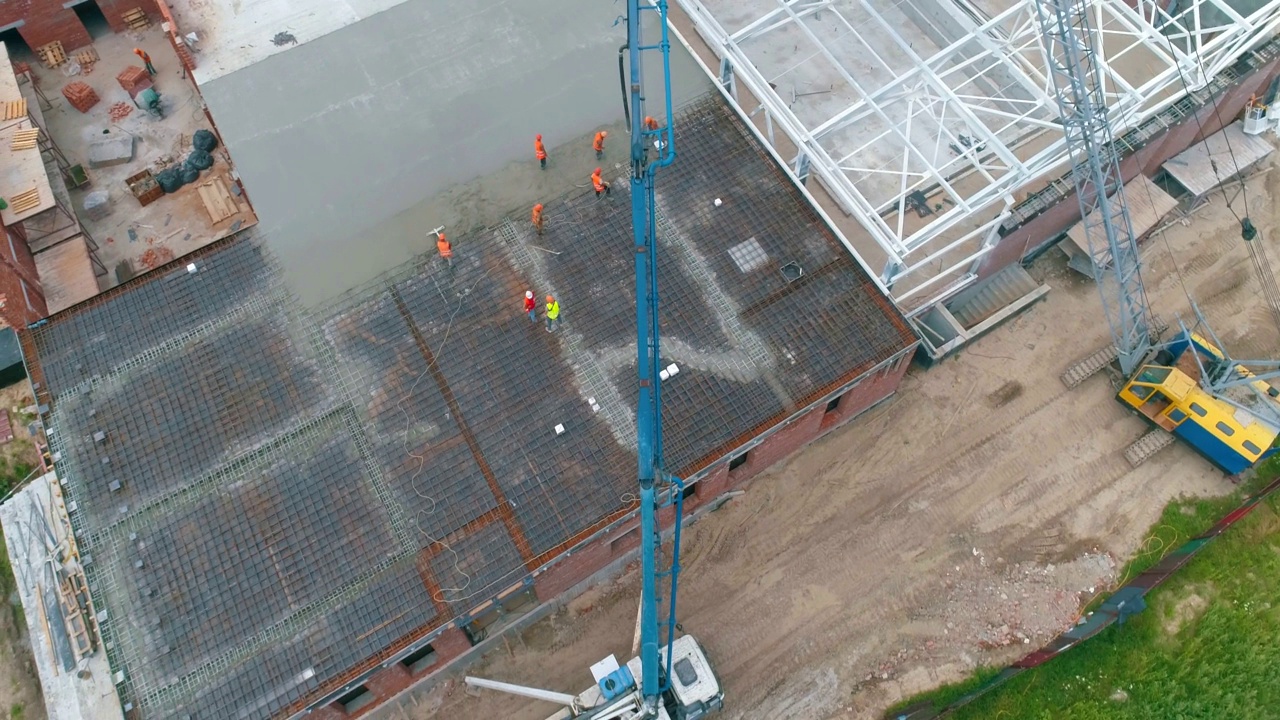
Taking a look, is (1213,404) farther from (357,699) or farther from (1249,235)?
(357,699)

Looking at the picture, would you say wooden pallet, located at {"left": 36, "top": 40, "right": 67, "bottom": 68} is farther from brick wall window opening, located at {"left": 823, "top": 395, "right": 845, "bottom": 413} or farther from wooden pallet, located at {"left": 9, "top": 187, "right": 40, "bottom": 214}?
brick wall window opening, located at {"left": 823, "top": 395, "right": 845, "bottom": 413}

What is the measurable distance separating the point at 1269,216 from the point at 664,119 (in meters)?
33.7

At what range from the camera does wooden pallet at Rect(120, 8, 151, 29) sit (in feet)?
166

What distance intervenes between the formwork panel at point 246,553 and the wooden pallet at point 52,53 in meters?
34.2

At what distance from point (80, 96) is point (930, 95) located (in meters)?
46.1

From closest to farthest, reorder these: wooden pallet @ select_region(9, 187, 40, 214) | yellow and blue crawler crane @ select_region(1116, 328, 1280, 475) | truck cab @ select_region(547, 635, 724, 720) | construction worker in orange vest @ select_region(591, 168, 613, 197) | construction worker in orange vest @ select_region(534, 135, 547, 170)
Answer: truck cab @ select_region(547, 635, 724, 720) → construction worker in orange vest @ select_region(591, 168, 613, 197) → construction worker in orange vest @ select_region(534, 135, 547, 170) → yellow and blue crawler crane @ select_region(1116, 328, 1280, 475) → wooden pallet @ select_region(9, 187, 40, 214)

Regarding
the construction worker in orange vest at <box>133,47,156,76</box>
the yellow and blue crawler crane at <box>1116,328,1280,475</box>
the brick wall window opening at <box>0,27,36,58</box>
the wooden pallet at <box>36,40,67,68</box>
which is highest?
the brick wall window opening at <box>0,27,36,58</box>

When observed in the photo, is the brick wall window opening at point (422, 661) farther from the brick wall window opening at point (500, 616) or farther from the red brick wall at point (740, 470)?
the red brick wall at point (740, 470)

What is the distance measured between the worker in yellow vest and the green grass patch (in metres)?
21.7

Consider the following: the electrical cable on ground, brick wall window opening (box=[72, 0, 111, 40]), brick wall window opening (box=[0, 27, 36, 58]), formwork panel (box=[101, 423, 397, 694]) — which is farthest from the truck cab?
brick wall window opening (box=[0, 27, 36, 58])

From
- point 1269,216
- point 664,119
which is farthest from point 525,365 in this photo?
point 1269,216

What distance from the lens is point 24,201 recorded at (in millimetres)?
41500

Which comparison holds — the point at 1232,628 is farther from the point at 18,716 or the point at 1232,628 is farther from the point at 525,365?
the point at 18,716

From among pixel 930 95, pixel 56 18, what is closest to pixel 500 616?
pixel 930 95
